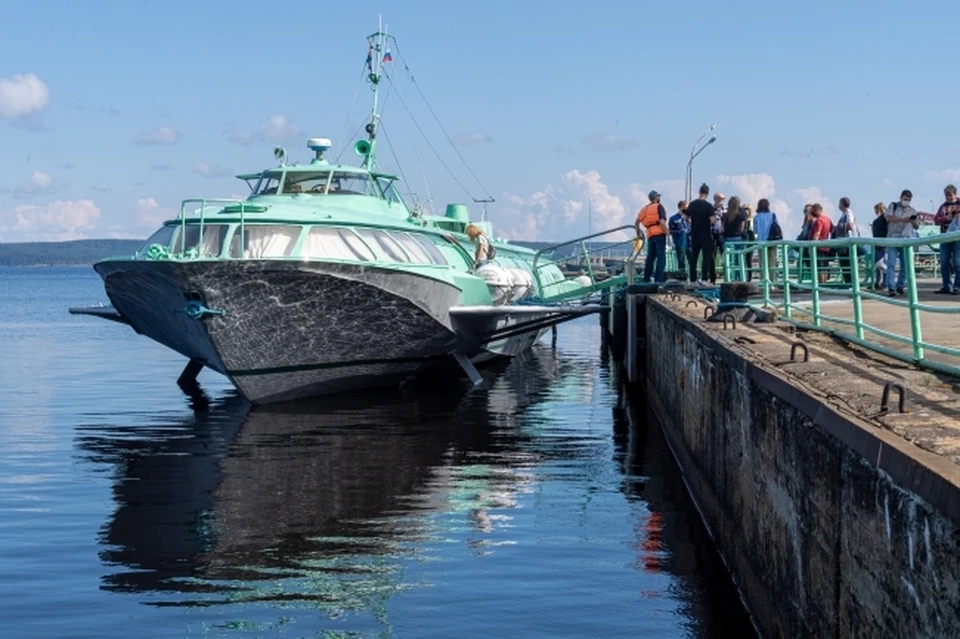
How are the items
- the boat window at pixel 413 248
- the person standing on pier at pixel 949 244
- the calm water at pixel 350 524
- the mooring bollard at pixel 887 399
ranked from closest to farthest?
1. the mooring bollard at pixel 887 399
2. the calm water at pixel 350 524
3. the person standing on pier at pixel 949 244
4. the boat window at pixel 413 248

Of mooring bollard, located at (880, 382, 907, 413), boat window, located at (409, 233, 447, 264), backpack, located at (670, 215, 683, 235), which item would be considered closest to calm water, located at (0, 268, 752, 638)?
boat window, located at (409, 233, 447, 264)

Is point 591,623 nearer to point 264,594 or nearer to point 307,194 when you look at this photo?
point 264,594

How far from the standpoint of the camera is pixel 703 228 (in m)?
22.3

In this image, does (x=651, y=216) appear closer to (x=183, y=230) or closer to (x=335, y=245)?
(x=335, y=245)

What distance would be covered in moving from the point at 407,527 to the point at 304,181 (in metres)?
12.8

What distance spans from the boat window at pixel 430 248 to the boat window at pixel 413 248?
154 millimetres

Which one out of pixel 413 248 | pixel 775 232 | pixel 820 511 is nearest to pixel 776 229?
pixel 775 232

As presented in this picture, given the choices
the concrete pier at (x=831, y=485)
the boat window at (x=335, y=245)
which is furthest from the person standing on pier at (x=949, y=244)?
the boat window at (x=335, y=245)

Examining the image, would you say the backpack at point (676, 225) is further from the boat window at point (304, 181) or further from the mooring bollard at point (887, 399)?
the mooring bollard at point (887, 399)

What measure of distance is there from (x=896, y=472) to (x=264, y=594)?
565 centimetres

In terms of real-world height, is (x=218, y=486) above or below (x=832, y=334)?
below

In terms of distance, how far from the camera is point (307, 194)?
22828 mm

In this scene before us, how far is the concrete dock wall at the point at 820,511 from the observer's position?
181 inches

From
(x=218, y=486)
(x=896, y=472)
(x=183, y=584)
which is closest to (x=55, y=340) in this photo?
(x=218, y=486)
